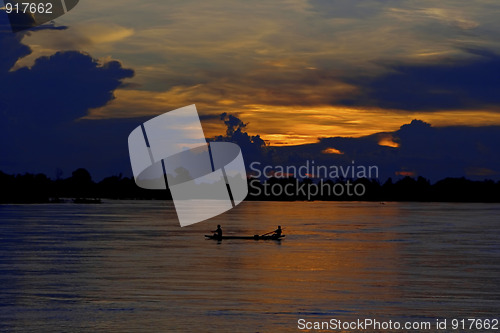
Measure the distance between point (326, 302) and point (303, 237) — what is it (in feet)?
138

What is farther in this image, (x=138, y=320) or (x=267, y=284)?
(x=267, y=284)

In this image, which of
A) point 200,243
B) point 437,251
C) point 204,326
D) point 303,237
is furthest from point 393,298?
point 303,237

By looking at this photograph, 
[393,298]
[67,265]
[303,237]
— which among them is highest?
[393,298]

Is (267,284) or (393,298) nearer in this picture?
(393,298)

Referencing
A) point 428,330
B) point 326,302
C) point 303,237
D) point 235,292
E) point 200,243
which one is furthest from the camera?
point 303,237

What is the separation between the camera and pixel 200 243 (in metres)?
61.1

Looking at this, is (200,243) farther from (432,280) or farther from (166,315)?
(166,315)

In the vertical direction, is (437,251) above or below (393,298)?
below

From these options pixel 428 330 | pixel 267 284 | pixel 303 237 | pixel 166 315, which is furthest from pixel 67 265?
pixel 303 237

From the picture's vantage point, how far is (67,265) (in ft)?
137

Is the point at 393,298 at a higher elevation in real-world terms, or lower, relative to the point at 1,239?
higher

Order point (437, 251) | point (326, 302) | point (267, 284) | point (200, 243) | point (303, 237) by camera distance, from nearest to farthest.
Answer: point (326, 302), point (267, 284), point (437, 251), point (200, 243), point (303, 237)

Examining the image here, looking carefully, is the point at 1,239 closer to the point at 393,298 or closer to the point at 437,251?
the point at 437,251

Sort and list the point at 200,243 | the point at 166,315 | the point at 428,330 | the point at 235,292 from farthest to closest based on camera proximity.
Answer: the point at 200,243 < the point at 235,292 < the point at 166,315 < the point at 428,330
